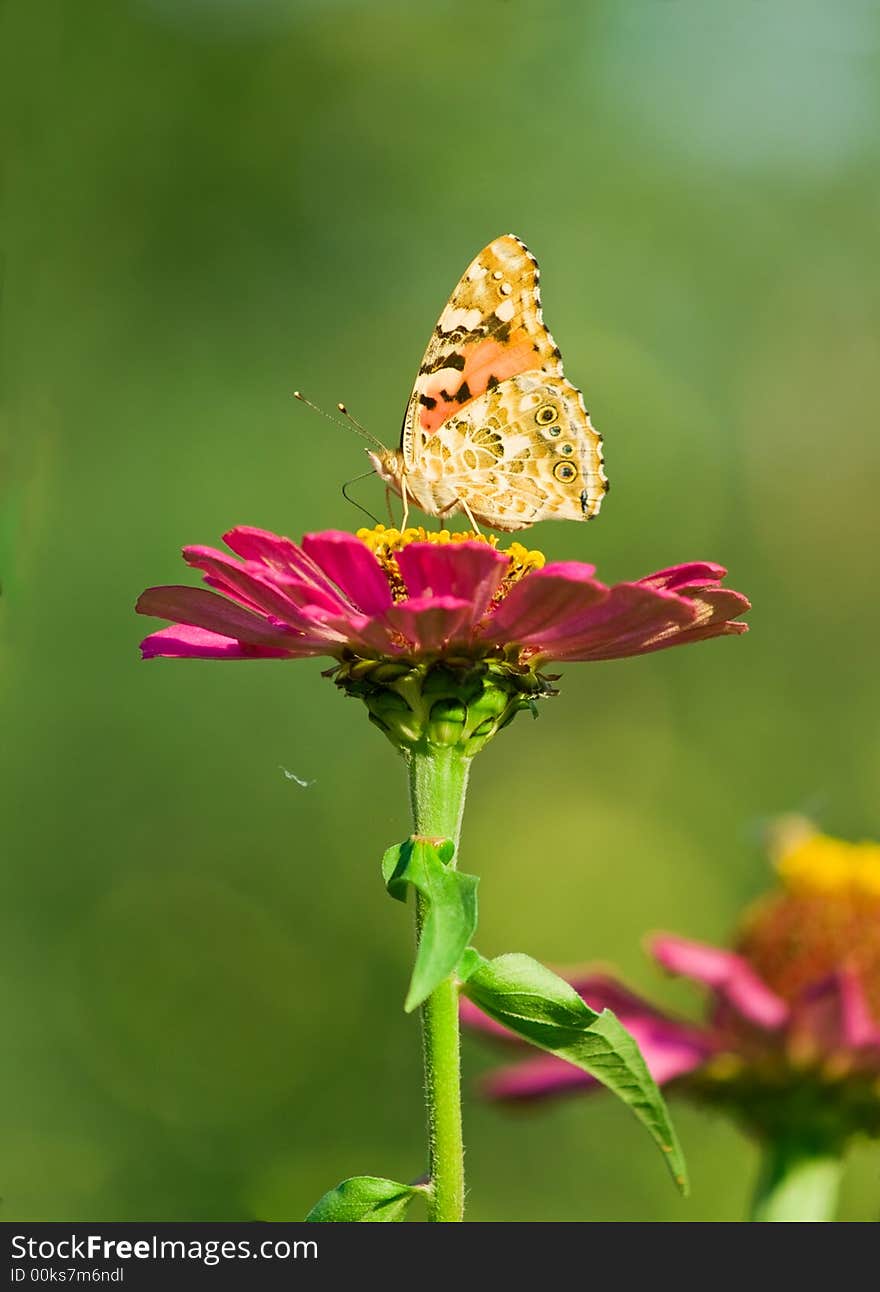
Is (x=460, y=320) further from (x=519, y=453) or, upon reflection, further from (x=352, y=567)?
(x=352, y=567)

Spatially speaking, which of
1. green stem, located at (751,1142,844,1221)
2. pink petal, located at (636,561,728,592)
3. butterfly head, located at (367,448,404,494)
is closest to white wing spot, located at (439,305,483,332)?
butterfly head, located at (367,448,404,494)

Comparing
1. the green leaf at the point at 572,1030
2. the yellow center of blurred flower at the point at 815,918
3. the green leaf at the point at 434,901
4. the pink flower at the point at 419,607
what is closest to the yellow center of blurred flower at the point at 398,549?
the pink flower at the point at 419,607

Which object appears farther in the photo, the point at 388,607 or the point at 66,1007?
the point at 66,1007

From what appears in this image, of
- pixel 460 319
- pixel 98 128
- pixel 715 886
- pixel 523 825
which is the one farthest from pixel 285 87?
pixel 460 319

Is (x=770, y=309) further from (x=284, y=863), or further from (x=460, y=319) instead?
(x=460, y=319)

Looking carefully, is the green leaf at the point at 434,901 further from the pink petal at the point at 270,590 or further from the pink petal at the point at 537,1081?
the pink petal at the point at 537,1081

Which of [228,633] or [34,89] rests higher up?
[34,89]

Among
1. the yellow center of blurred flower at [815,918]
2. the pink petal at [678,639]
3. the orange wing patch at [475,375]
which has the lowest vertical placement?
the yellow center of blurred flower at [815,918]
